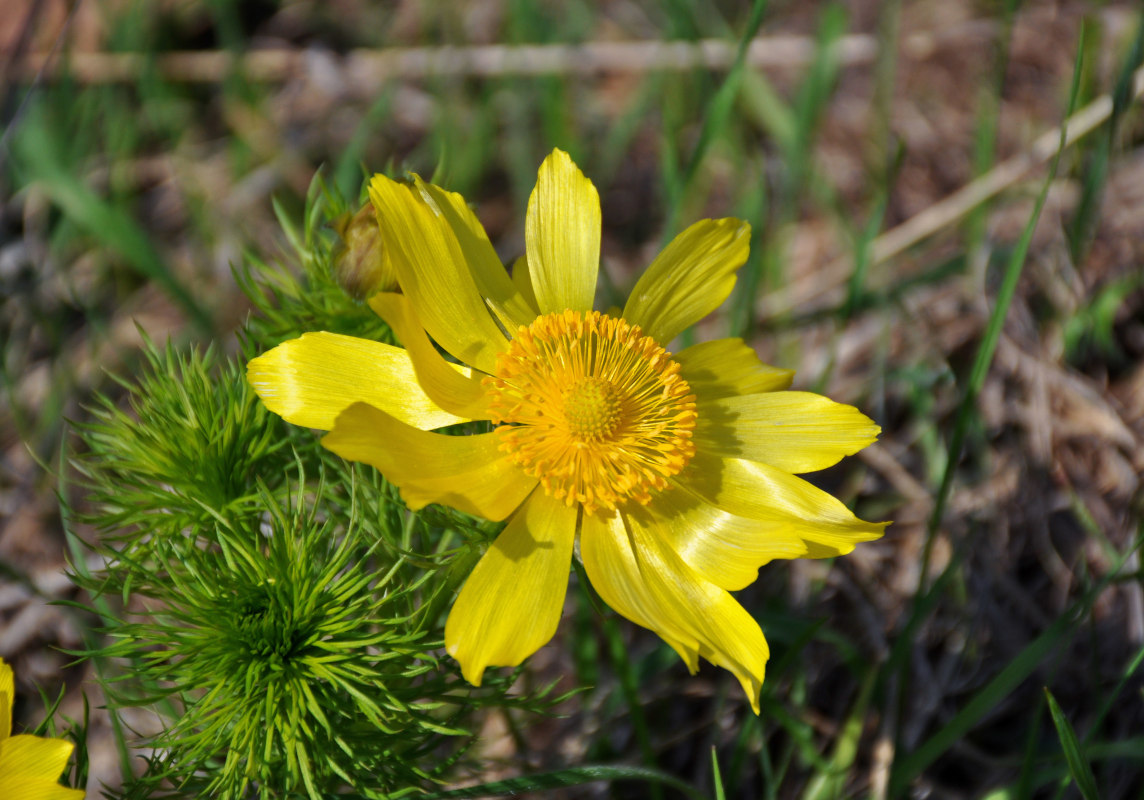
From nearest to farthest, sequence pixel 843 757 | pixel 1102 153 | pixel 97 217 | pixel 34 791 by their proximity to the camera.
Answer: pixel 34 791, pixel 843 757, pixel 1102 153, pixel 97 217

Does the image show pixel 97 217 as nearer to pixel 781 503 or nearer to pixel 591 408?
pixel 591 408

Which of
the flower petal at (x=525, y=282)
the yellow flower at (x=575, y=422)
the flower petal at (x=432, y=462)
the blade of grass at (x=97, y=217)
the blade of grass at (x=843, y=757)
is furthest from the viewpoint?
the blade of grass at (x=97, y=217)

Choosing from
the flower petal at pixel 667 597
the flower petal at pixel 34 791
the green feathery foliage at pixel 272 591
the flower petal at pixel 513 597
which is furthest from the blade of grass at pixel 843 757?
the flower petal at pixel 34 791

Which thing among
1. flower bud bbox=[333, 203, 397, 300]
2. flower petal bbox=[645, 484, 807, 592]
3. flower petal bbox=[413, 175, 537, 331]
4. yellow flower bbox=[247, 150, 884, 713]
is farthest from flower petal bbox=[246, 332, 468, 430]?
flower petal bbox=[645, 484, 807, 592]

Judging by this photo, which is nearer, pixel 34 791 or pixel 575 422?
pixel 34 791

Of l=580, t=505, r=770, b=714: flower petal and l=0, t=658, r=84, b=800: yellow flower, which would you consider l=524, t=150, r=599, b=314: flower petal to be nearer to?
l=580, t=505, r=770, b=714: flower petal

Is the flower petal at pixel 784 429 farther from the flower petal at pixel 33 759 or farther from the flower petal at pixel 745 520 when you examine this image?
the flower petal at pixel 33 759

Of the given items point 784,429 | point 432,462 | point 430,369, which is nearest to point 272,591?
point 432,462
